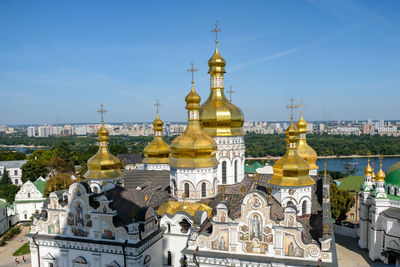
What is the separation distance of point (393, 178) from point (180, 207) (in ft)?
43.4

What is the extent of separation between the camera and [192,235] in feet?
38.3

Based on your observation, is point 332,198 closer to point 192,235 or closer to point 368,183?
point 368,183

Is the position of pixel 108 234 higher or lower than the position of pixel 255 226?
lower

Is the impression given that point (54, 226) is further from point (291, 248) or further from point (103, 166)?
point (291, 248)

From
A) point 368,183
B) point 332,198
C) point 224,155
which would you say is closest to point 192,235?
point 224,155

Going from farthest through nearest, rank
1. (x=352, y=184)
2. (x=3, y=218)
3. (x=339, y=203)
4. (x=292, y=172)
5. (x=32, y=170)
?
(x=32, y=170) → (x=352, y=184) → (x=3, y=218) → (x=339, y=203) → (x=292, y=172)

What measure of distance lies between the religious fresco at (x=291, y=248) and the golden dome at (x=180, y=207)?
12.5 ft

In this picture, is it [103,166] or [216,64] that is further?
[216,64]

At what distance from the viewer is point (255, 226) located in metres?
11.1

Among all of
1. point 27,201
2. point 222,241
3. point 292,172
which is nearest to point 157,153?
point 292,172

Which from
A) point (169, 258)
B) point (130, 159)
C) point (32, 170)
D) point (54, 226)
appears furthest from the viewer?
point (130, 159)

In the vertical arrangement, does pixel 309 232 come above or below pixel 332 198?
above

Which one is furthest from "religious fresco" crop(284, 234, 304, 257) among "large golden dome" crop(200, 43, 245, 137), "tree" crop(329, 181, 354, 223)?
"tree" crop(329, 181, 354, 223)

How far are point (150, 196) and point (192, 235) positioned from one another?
15.9 feet
